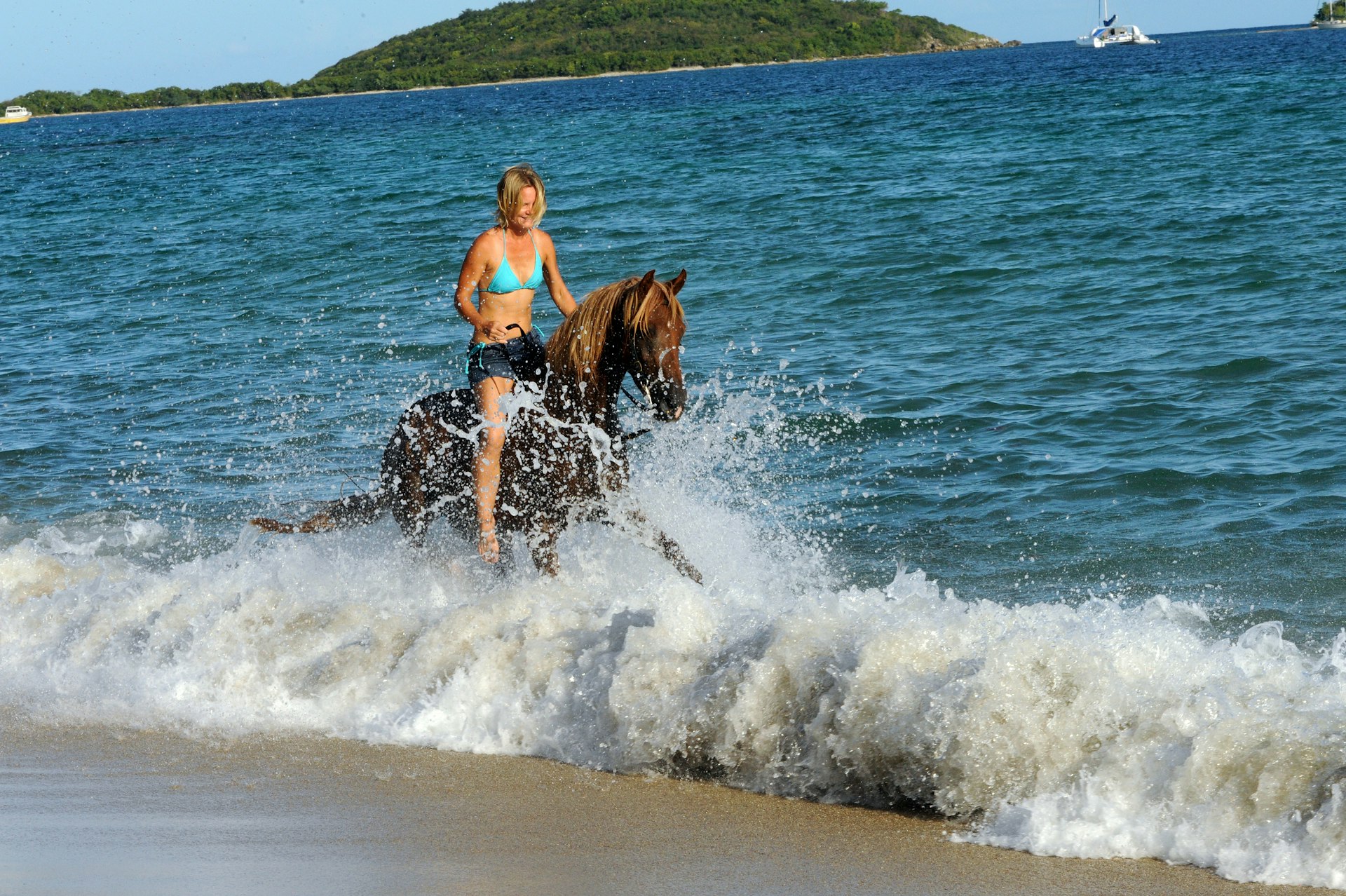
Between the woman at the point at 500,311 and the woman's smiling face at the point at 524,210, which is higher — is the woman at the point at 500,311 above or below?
below

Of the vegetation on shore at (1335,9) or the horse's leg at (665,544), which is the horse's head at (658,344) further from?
the vegetation on shore at (1335,9)

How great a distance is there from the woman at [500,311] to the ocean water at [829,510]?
0.72 metres

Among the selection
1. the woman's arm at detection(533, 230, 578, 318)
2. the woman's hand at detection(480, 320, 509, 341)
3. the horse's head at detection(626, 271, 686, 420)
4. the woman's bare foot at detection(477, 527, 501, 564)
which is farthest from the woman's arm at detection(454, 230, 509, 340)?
the woman's bare foot at detection(477, 527, 501, 564)

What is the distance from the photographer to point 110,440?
1152cm

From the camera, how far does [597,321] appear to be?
5.63 m

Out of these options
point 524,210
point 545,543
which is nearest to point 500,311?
point 524,210

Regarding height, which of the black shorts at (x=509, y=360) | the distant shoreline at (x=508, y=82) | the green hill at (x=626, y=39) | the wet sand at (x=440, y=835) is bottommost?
the wet sand at (x=440, y=835)

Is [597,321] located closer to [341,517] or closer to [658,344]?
[658,344]

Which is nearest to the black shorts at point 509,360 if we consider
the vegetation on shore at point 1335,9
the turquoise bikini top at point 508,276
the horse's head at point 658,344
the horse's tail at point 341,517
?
the turquoise bikini top at point 508,276

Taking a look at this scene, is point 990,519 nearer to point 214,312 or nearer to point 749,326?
point 749,326

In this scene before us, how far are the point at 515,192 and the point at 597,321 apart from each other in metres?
0.75

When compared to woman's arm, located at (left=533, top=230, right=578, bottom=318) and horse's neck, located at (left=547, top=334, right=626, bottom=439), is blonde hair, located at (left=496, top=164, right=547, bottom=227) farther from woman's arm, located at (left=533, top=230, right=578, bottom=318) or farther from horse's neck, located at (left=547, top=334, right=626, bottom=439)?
horse's neck, located at (left=547, top=334, right=626, bottom=439)

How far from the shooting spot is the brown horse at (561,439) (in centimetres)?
547

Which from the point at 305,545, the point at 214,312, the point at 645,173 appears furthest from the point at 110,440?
the point at 645,173
